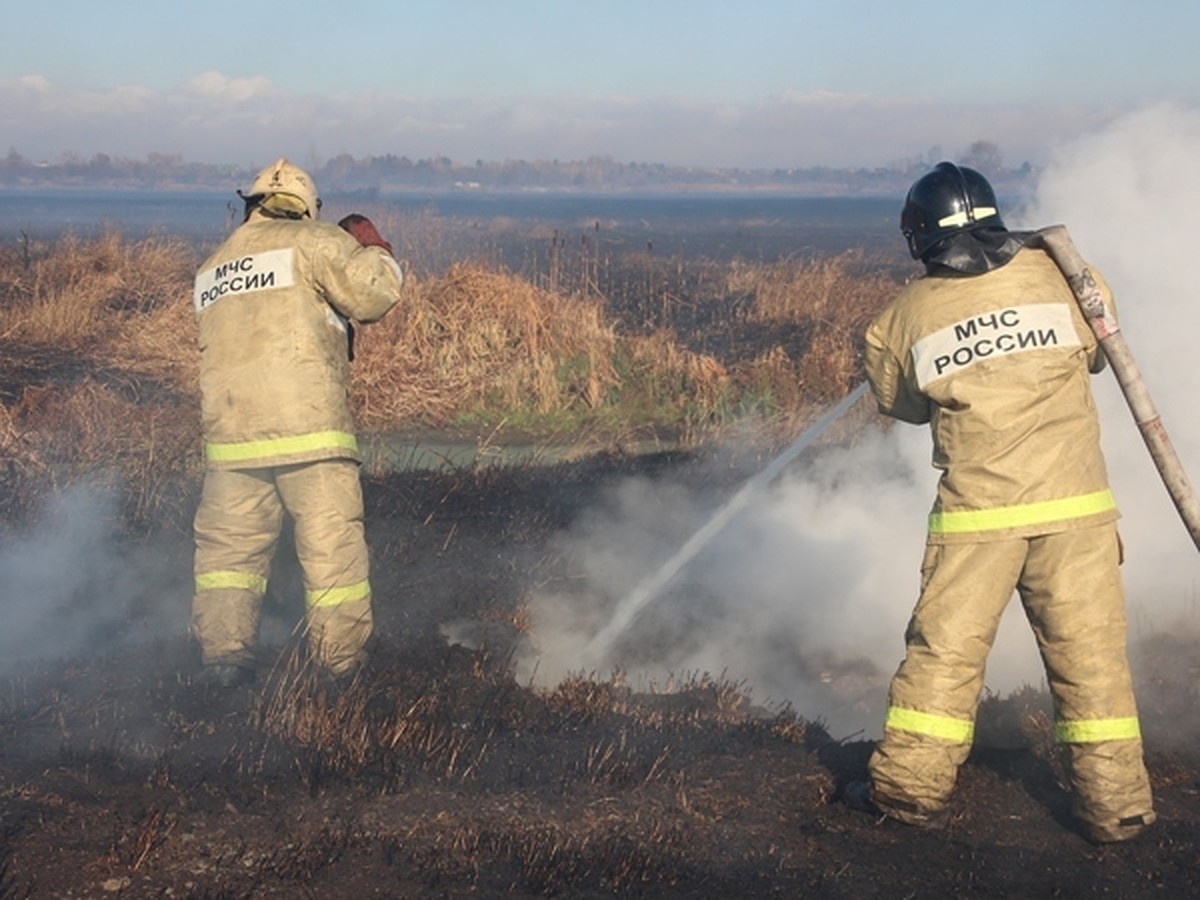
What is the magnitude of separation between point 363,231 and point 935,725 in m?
3.04

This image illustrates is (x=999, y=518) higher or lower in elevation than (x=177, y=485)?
higher

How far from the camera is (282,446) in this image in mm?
5422

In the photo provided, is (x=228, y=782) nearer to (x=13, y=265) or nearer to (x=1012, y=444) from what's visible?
(x=1012, y=444)

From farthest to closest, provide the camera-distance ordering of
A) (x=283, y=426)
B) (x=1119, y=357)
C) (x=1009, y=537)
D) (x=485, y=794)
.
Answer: (x=283, y=426)
(x=485, y=794)
(x=1119, y=357)
(x=1009, y=537)

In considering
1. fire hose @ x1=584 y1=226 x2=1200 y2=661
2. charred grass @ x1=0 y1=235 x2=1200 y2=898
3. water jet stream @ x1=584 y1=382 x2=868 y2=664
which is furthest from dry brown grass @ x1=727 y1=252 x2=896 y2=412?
fire hose @ x1=584 y1=226 x2=1200 y2=661

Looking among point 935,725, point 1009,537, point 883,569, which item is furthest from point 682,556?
point 1009,537

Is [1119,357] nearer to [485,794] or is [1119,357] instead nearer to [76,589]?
[485,794]

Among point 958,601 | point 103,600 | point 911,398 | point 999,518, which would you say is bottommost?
point 103,600

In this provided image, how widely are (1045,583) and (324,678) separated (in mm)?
2797

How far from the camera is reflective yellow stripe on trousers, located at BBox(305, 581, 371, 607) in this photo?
5438mm

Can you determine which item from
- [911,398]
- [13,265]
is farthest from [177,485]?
[13,265]

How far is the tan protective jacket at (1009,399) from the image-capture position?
4180 millimetres

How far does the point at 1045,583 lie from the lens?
4.21 m

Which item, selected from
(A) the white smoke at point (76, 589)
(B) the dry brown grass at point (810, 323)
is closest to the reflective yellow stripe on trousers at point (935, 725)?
(A) the white smoke at point (76, 589)
